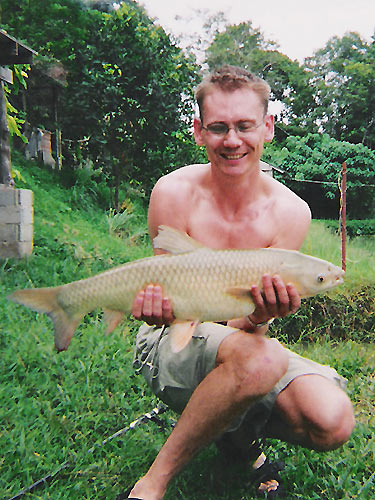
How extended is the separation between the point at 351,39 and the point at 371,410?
23.6 m

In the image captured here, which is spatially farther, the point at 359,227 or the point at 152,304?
the point at 359,227

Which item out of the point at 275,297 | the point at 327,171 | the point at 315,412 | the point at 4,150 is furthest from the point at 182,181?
the point at 327,171

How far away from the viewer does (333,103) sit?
21.7m

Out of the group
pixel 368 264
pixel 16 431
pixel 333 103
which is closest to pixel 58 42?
pixel 368 264

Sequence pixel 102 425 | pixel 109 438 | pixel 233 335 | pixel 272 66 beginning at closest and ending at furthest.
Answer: pixel 233 335 → pixel 109 438 → pixel 102 425 → pixel 272 66

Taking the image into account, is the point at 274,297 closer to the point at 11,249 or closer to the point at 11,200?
the point at 11,249

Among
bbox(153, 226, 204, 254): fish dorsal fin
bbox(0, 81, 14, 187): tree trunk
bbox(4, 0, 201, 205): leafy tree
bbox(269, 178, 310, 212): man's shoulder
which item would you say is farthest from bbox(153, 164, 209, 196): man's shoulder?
bbox(4, 0, 201, 205): leafy tree

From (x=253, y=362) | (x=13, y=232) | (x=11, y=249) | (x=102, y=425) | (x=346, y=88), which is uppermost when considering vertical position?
(x=346, y=88)

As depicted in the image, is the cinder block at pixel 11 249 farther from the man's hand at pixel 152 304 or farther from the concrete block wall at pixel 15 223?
the man's hand at pixel 152 304

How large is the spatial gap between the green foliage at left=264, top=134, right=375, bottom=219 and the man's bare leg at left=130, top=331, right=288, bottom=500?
15328 millimetres

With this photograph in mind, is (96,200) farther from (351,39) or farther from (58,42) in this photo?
(351,39)

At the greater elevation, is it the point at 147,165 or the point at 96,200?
the point at 147,165

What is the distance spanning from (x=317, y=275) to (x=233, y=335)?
0.42 meters

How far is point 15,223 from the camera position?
579cm
